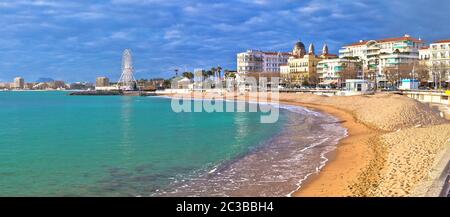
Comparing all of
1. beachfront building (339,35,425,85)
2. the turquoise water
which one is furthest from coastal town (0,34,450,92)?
the turquoise water

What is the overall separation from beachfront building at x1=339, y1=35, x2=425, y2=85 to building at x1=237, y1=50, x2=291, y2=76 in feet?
109

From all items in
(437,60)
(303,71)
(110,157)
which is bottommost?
(110,157)

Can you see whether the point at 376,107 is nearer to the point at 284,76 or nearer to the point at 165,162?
the point at 165,162

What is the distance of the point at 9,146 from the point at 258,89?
308ft

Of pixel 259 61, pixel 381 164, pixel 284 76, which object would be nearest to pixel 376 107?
pixel 381 164

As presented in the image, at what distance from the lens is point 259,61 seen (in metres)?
142

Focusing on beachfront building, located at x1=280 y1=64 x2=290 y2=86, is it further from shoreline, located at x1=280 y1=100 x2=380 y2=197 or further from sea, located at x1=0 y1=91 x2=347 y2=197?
shoreline, located at x1=280 y1=100 x2=380 y2=197

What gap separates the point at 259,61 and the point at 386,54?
157 ft

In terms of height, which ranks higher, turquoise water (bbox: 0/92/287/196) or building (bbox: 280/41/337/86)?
building (bbox: 280/41/337/86)

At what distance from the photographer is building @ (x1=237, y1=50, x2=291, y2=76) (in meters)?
140

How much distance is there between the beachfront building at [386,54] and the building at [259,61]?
3332cm

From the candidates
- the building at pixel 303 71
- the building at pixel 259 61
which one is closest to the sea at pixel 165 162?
the building at pixel 303 71

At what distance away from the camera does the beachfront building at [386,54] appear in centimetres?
9881
